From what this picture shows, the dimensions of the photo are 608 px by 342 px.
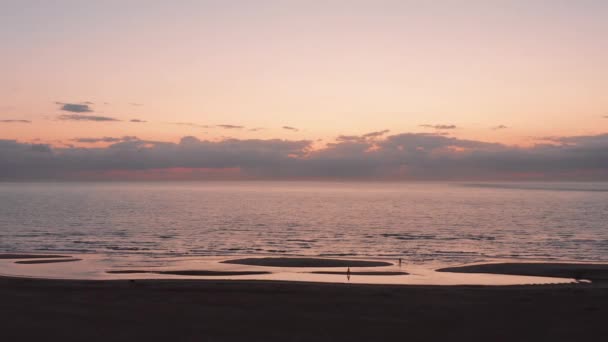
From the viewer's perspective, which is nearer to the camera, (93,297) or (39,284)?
(93,297)

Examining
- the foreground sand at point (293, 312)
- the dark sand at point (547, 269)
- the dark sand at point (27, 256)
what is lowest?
the dark sand at point (547, 269)

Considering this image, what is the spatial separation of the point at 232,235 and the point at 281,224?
19.4 metres

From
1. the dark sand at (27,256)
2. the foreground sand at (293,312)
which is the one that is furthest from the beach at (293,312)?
the dark sand at (27,256)

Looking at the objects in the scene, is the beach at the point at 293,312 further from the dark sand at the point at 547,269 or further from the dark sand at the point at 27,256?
the dark sand at the point at 27,256

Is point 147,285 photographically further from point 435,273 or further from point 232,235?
point 232,235

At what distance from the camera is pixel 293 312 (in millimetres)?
24703

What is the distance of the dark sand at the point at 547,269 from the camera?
39688 millimetres

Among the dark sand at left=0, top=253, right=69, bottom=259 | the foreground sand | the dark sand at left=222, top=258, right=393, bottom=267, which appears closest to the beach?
the foreground sand

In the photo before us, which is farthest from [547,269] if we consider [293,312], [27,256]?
[27,256]

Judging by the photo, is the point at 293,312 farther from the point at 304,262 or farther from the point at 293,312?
the point at 304,262

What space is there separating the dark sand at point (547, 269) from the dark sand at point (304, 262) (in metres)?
6.69

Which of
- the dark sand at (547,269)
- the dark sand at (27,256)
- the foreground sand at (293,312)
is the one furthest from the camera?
the dark sand at (27,256)

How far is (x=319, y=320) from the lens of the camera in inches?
914

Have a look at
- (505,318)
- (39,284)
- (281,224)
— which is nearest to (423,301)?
(505,318)
